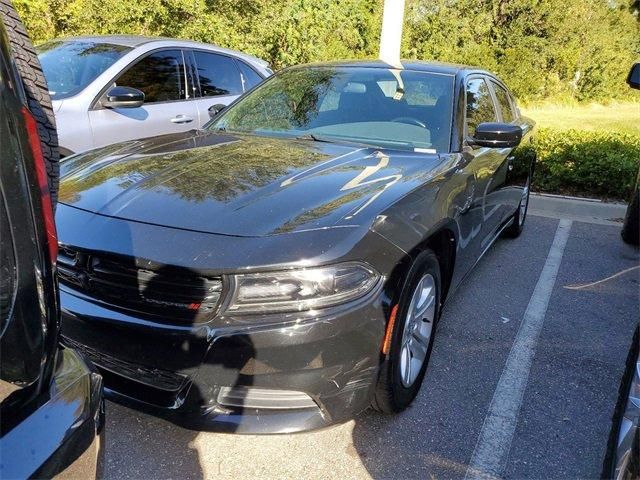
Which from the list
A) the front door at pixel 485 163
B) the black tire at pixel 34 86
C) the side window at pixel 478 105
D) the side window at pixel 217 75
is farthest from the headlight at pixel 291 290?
the side window at pixel 217 75

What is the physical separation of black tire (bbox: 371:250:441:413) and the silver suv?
2391mm

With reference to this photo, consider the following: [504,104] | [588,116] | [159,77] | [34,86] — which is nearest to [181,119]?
[159,77]

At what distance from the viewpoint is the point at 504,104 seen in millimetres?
5043

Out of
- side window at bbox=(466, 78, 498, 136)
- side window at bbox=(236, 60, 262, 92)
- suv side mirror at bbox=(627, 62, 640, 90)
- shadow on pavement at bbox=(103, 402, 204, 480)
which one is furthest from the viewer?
side window at bbox=(236, 60, 262, 92)

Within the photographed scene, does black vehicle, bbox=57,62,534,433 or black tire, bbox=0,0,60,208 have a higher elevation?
black tire, bbox=0,0,60,208

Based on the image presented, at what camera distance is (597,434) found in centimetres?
262

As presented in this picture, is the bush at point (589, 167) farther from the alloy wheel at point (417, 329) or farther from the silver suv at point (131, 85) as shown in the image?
the alloy wheel at point (417, 329)

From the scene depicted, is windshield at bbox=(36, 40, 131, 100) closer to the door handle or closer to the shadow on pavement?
the door handle

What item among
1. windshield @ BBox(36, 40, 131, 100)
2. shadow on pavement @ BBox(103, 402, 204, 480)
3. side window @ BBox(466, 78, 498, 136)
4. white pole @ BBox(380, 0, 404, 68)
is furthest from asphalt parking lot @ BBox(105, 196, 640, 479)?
white pole @ BBox(380, 0, 404, 68)

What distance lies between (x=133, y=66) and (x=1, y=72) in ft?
14.5

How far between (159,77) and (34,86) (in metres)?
4.50

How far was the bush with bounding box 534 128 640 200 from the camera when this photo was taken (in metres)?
6.88

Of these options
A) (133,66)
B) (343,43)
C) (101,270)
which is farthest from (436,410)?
(343,43)

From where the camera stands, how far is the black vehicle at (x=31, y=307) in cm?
110
